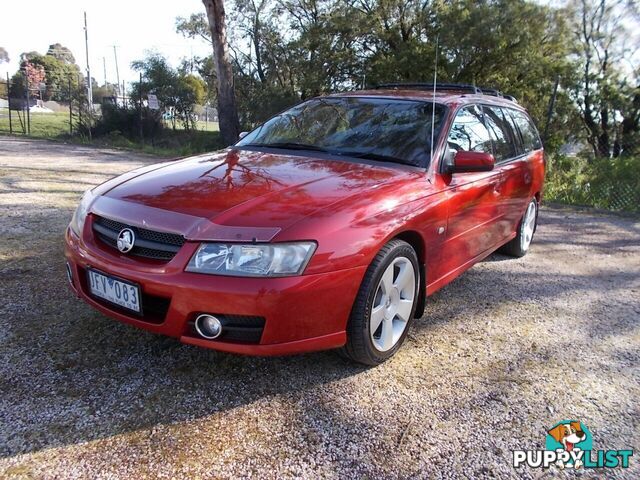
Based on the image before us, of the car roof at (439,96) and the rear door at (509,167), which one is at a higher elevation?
the car roof at (439,96)

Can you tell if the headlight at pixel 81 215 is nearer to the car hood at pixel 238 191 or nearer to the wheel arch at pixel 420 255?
the car hood at pixel 238 191

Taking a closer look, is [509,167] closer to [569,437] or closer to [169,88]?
[569,437]

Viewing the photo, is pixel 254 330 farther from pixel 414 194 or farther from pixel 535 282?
pixel 535 282

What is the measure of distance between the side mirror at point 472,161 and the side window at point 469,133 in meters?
0.23

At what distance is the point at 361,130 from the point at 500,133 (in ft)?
4.63

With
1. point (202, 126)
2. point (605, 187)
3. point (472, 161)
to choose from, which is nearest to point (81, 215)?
point (472, 161)

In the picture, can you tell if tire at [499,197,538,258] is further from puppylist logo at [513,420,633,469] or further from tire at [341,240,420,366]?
puppylist logo at [513,420,633,469]

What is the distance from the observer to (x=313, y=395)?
94.4 inches

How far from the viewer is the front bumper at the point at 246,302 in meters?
2.08

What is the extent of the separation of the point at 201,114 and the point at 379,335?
64.7 feet

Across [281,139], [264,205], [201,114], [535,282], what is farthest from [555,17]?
[264,205]

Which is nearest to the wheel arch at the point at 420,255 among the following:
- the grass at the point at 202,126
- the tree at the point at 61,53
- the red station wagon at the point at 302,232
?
the red station wagon at the point at 302,232

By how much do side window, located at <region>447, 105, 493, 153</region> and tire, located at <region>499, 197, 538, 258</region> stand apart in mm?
1300

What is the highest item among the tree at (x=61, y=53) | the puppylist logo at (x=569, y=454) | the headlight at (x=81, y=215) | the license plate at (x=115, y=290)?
the tree at (x=61, y=53)
